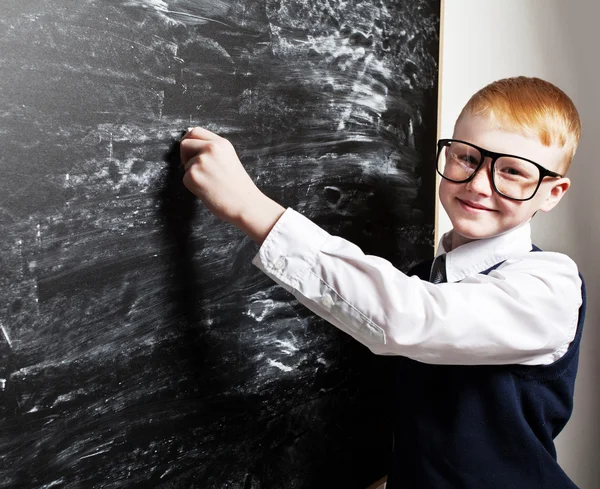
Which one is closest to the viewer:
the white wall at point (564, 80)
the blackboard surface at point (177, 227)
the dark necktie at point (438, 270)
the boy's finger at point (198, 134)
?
the blackboard surface at point (177, 227)

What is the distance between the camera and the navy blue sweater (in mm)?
902

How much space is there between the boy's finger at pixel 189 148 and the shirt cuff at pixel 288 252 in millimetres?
136

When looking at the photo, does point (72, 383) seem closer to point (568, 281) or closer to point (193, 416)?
point (193, 416)

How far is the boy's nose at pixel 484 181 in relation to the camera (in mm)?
881

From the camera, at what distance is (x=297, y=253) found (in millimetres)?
742

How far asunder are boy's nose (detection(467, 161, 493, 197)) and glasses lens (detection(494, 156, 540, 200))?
10 mm

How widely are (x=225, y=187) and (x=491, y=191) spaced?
0.40 meters

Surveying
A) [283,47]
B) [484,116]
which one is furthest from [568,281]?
[283,47]

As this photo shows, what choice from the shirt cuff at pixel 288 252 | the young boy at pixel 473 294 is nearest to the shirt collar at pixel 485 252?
the young boy at pixel 473 294

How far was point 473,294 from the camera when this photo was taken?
2.54 ft

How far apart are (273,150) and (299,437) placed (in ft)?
1.56

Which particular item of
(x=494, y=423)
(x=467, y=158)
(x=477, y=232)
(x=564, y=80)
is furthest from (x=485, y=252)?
(x=564, y=80)

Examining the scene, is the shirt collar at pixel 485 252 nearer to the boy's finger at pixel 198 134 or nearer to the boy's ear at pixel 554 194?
the boy's ear at pixel 554 194

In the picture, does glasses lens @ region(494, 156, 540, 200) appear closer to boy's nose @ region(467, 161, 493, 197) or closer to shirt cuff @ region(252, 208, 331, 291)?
boy's nose @ region(467, 161, 493, 197)
